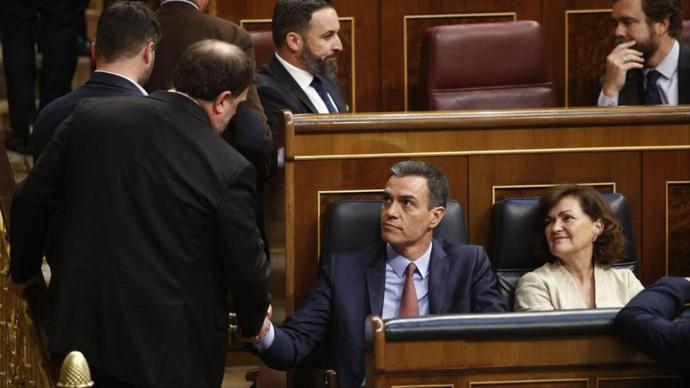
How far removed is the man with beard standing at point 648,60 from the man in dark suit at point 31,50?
179 centimetres

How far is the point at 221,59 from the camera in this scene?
8.36 feet

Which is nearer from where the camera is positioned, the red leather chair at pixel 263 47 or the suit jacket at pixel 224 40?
the suit jacket at pixel 224 40

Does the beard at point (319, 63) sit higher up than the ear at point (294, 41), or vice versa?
the ear at point (294, 41)

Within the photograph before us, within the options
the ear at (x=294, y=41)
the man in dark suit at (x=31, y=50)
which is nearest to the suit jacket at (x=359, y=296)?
the ear at (x=294, y=41)

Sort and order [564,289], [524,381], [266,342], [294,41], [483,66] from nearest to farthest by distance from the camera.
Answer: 1. [524,381]
2. [266,342]
3. [564,289]
4. [294,41]
5. [483,66]

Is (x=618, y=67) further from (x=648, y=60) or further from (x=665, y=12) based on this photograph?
(x=665, y=12)

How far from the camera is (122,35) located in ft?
9.20

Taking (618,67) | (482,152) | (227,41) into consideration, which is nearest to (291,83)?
(227,41)

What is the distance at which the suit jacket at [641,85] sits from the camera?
3938 millimetres

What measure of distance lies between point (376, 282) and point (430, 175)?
27 centimetres

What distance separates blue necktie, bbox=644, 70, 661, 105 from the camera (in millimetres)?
3932

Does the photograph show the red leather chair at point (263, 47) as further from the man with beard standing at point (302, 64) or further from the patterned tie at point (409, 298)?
the patterned tie at point (409, 298)

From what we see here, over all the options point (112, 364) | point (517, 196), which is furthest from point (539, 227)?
point (112, 364)

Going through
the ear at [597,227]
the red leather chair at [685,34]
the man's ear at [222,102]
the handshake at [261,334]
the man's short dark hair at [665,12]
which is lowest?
the handshake at [261,334]
